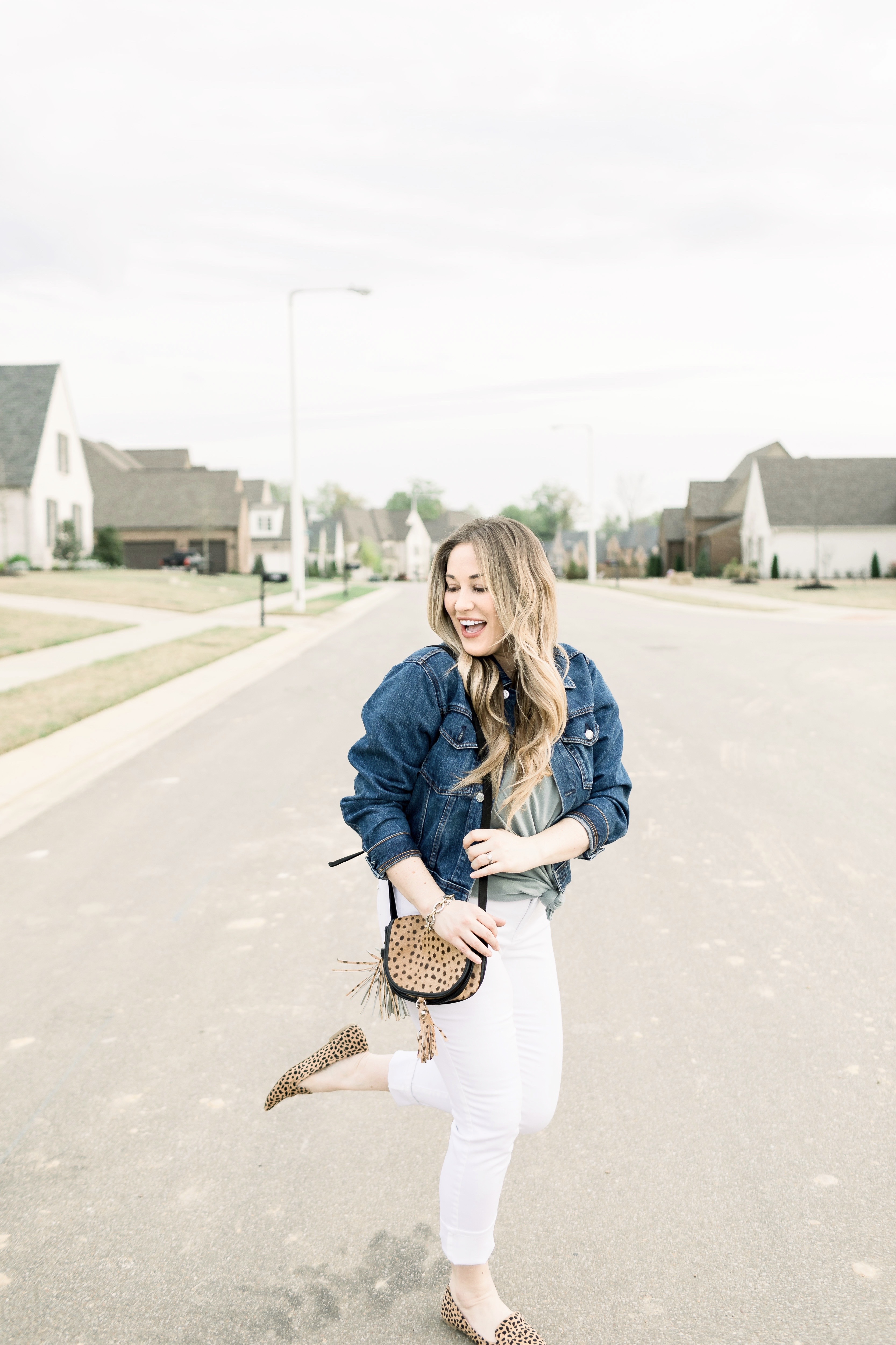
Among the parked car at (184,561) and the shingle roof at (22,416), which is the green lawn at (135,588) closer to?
the shingle roof at (22,416)

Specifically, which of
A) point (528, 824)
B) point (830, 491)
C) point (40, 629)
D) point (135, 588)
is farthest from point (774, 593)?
point (528, 824)

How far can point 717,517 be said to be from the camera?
6944 centimetres

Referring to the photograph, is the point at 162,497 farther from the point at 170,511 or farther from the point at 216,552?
the point at 216,552

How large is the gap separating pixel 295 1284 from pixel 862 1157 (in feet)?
5.68

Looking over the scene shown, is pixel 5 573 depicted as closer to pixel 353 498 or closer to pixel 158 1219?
pixel 158 1219

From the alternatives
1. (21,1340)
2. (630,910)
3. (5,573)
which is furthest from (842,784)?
(5,573)

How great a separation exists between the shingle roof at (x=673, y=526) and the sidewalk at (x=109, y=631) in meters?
46.3

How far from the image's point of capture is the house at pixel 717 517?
66.4 metres

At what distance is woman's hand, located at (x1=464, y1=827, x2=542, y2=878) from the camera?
2330 mm

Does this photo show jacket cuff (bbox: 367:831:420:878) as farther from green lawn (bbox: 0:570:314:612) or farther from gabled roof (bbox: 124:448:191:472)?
gabled roof (bbox: 124:448:191:472)

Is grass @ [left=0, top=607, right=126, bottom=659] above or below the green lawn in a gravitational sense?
below

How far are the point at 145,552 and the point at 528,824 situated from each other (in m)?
59.9

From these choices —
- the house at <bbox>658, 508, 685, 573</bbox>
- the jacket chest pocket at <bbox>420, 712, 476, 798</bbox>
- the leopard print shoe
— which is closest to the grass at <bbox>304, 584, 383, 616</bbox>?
the house at <bbox>658, 508, 685, 573</bbox>

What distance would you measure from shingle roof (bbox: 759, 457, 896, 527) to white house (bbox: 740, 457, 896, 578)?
38 mm
